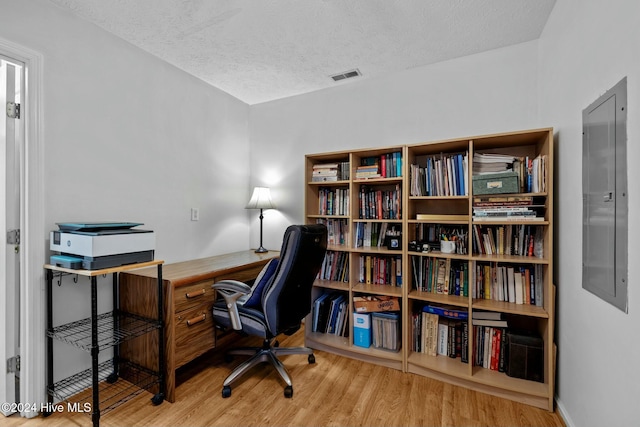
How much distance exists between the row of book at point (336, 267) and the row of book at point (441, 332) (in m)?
0.65

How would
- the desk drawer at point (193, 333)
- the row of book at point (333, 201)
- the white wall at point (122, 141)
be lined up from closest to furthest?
the white wall at point (122, 141), the desk drawer at point (193, 333), the row of book at point (333, 201)

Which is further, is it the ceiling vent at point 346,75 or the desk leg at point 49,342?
the ceiling vent at point 346,75

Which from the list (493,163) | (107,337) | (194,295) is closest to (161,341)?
(194,295)

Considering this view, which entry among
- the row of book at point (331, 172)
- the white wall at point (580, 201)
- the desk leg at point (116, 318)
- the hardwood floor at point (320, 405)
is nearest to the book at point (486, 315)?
the white wall at point (580, 201)

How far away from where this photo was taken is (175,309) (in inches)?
73.9

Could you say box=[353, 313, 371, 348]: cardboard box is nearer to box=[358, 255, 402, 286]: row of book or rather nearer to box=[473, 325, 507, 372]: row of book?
box=[358, 255, 402, 286]: row of book

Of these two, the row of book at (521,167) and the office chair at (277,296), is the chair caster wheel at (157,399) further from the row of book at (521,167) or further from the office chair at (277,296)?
the row of book at (521,167)

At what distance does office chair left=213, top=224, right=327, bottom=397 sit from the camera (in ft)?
6.10

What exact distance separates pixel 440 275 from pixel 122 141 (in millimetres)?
2546

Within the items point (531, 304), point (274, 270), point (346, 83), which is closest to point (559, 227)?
point (531, 304)

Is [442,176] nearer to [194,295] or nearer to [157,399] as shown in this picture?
[194,295]

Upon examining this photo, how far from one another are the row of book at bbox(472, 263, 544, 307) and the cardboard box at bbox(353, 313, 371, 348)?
2.66 ft

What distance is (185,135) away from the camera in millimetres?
2660

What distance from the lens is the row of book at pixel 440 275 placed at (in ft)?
7.15
